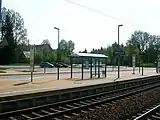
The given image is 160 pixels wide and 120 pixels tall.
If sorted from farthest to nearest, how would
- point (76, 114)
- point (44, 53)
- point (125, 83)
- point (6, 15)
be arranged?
1. point (44, 53)
2. point (6, 15)
3. point (125, 83)
4. point (76, 114)

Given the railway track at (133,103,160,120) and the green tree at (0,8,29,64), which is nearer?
the railway track at (133,103,160,120)

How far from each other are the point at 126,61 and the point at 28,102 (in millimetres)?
93700

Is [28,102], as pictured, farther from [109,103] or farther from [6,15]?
[6,15]

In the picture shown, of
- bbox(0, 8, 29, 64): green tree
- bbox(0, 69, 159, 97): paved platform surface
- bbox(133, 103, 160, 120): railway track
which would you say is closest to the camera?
bbox(133, 103, 160, 120): railway track

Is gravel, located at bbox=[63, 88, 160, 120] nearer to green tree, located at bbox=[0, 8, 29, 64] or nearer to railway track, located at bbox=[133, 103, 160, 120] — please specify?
railway track, located at bbox=[133, 103, 160, 120]

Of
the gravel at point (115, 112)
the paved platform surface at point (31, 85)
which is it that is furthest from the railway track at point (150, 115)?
the paved platform surface at point (31, 85)

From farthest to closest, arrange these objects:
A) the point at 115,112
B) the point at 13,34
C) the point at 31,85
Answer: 1. the point at 13,34
2. the point at 31,85
3. the point at 115,112

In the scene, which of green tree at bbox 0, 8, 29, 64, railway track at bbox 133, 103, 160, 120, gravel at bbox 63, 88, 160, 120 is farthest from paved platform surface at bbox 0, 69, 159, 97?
green tree at bbox 0, 8, 29, 64

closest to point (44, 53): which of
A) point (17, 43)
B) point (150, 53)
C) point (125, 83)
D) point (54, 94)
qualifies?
point (17, 43)

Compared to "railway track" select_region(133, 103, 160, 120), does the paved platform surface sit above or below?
above

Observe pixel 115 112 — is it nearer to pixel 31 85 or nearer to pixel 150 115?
pixel 150 115

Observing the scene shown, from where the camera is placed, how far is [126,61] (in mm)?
105812

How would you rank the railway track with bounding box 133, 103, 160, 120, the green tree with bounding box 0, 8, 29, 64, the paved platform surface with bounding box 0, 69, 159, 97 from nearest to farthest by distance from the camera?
1. the railway track with bounding box 133, 103, 160, 120
2. the paved platform surface with bounding box 0, 69, 159, 97
3. the green tree with bounding box 0, 8, 29, 64

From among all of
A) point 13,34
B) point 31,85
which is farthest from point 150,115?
point 13,34
